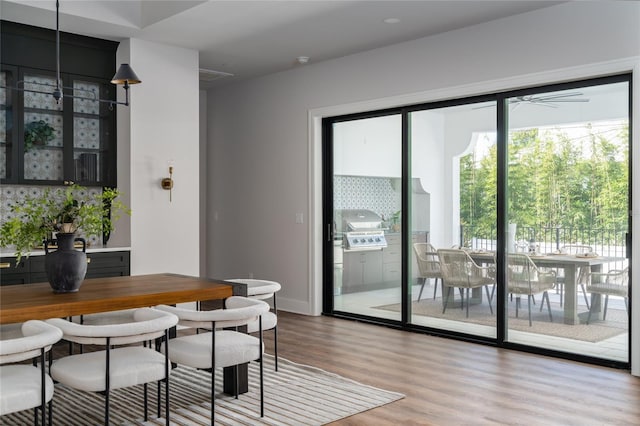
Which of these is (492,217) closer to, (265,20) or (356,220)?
(356,220)

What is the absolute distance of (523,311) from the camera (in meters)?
5.04

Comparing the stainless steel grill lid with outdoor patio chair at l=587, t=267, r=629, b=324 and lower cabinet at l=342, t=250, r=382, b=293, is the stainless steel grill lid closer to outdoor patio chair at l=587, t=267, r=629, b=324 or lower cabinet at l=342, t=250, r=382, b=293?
lower cabinet at l=342, t=250, r=382, b=293

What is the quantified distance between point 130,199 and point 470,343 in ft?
10.7

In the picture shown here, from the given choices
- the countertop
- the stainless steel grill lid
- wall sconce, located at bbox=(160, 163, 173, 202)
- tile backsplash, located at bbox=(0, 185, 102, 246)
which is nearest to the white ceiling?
wall sconce, located at bbox=(160, 163, 173, 202)

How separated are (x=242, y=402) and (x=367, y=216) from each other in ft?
10.0

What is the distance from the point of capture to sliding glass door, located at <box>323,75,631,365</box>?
460 cm

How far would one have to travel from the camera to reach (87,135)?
5625 millimetres

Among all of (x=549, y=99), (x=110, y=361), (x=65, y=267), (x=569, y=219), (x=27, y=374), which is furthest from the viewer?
(x=549, y=99)

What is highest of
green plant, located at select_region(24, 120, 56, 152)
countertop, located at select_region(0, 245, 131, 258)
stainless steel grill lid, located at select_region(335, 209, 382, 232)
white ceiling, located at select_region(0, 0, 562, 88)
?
white ceiling, located at select_region(0, 0, 562, 88)

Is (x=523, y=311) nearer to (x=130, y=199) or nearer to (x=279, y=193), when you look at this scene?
(x=279, y=193)

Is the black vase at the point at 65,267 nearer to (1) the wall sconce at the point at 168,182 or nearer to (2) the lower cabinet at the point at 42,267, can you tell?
(2) the lower cabinet at the point at 42,267

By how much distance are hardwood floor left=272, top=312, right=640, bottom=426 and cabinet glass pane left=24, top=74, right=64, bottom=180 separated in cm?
242

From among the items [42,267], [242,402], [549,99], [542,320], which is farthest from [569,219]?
[42,267]

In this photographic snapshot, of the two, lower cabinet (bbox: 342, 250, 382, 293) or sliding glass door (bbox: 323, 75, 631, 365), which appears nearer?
sliding glass door (bbox: 323, 75, 631, 365)
